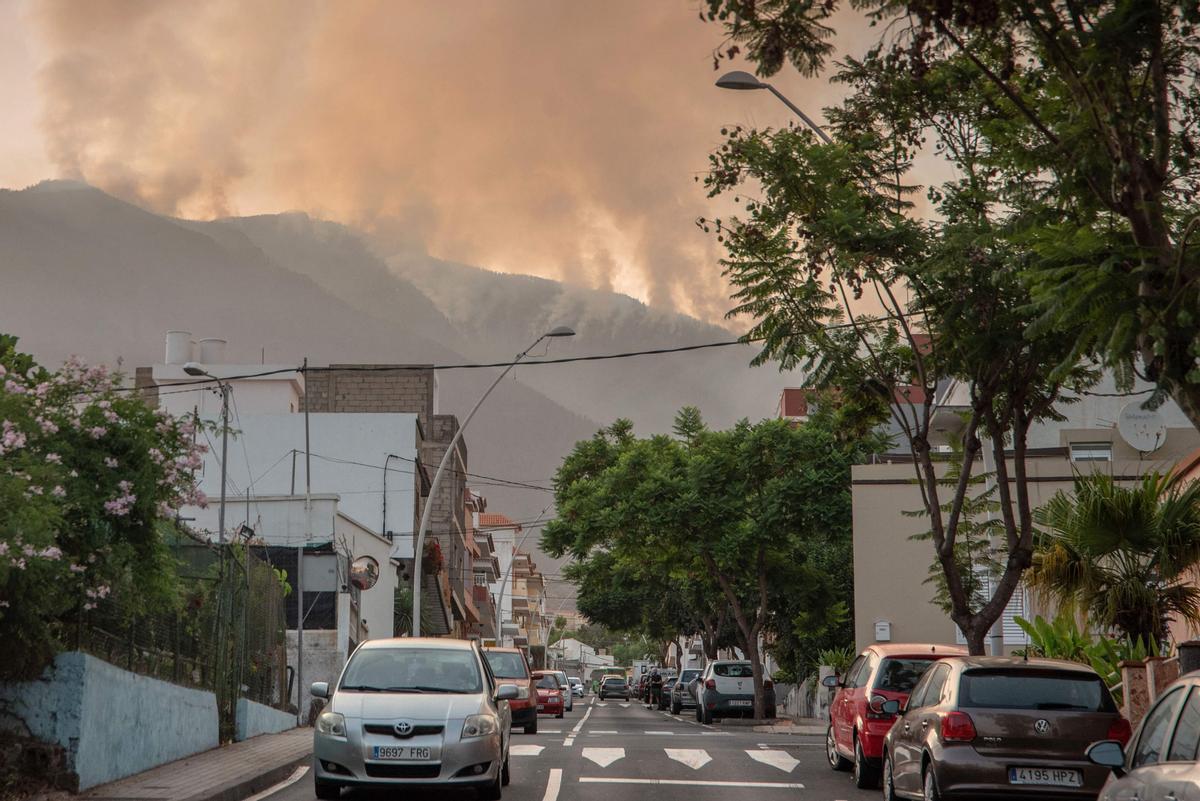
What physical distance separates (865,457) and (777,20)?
32.3m

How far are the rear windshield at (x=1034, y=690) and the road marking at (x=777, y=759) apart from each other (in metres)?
6.60

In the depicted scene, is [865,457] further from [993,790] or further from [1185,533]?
[993,790]

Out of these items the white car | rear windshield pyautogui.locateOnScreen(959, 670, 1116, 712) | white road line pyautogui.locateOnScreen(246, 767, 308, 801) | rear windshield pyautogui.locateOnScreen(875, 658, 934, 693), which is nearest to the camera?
rear windshield pyautogui.locateOnScreen(959, 670, 1116, 712)

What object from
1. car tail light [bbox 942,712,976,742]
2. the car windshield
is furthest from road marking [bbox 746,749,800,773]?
car tail light [bbox 942,712,976,742]

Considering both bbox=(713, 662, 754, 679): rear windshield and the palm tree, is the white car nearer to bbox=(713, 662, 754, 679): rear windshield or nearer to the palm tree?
bbox=(713, 662, 754, 679): rear windshield

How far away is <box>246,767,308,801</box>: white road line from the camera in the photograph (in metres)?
14.5

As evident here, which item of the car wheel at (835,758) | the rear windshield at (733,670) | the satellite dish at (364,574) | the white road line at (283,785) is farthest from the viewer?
the rear windshield at (733,670)

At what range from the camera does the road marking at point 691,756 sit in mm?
18678

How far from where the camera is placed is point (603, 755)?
65.1ft

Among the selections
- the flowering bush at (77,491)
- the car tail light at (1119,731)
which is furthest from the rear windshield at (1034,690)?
the flowering bush at (77,491)

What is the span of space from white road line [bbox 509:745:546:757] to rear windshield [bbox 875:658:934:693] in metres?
5.69

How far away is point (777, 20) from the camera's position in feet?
33.7

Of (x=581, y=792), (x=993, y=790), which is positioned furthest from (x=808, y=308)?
(x=993, y=790)

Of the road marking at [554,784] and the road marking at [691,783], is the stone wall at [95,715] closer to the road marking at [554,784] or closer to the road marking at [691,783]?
the road marking at [554,784]
